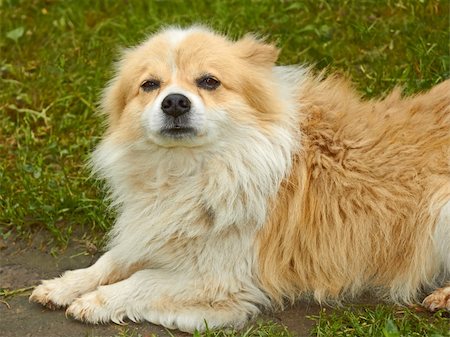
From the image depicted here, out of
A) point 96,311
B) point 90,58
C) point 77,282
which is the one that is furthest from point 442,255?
point 90,58

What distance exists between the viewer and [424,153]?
4266 mm

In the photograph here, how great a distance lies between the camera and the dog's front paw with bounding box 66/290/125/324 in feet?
14.2

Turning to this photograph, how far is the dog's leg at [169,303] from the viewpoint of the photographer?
4270mm

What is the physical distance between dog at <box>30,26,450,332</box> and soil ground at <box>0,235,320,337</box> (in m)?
0.07

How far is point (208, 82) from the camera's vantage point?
4281mm

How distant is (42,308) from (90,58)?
9.39ft

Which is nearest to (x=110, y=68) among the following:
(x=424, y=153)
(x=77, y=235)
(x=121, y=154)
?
(x=77, y=235)

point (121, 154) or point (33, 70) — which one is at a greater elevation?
point (121, 154)

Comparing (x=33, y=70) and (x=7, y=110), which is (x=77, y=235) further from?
(x=33, y=70)

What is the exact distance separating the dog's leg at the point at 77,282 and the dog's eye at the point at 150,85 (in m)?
1.05

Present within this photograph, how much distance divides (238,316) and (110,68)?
3.05 m

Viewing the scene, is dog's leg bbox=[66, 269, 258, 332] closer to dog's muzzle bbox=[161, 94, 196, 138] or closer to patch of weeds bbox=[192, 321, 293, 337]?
patch of weeds bbox=[192, 321, 293, 337]

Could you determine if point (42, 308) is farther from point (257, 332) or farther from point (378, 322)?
point (378, 322)

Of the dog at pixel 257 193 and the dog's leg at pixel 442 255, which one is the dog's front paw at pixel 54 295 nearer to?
the dog at pixel 257 193
